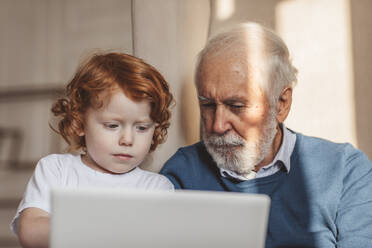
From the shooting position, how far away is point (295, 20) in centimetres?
175

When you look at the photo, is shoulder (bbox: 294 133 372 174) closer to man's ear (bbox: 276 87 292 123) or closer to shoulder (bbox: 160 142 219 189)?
man's ear (bbox: 276 87 292 123)

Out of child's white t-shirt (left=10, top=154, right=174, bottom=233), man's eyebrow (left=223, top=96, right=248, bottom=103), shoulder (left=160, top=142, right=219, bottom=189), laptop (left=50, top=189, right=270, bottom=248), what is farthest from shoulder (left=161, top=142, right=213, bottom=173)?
laptop (left=50, top=189, right=270, bottom=248)

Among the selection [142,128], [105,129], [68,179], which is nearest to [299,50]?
[142,128]

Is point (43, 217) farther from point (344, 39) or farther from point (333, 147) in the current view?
point (344, 39)

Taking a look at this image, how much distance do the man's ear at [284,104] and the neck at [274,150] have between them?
0.04m

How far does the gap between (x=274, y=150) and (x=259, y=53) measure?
0.37 meters

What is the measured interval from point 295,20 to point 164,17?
0.52m

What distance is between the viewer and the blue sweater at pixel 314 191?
1425mm

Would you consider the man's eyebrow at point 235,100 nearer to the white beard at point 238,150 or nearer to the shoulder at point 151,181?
the white beard at point 238,150

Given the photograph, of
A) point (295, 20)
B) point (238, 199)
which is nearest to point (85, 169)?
point (238, 199)

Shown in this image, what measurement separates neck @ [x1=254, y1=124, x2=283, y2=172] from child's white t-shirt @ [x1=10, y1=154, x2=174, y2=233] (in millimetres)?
360

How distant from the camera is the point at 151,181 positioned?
143 cm

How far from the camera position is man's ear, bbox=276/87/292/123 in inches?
63.9

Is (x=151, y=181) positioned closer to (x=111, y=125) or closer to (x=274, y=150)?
(x=111, y=125)
